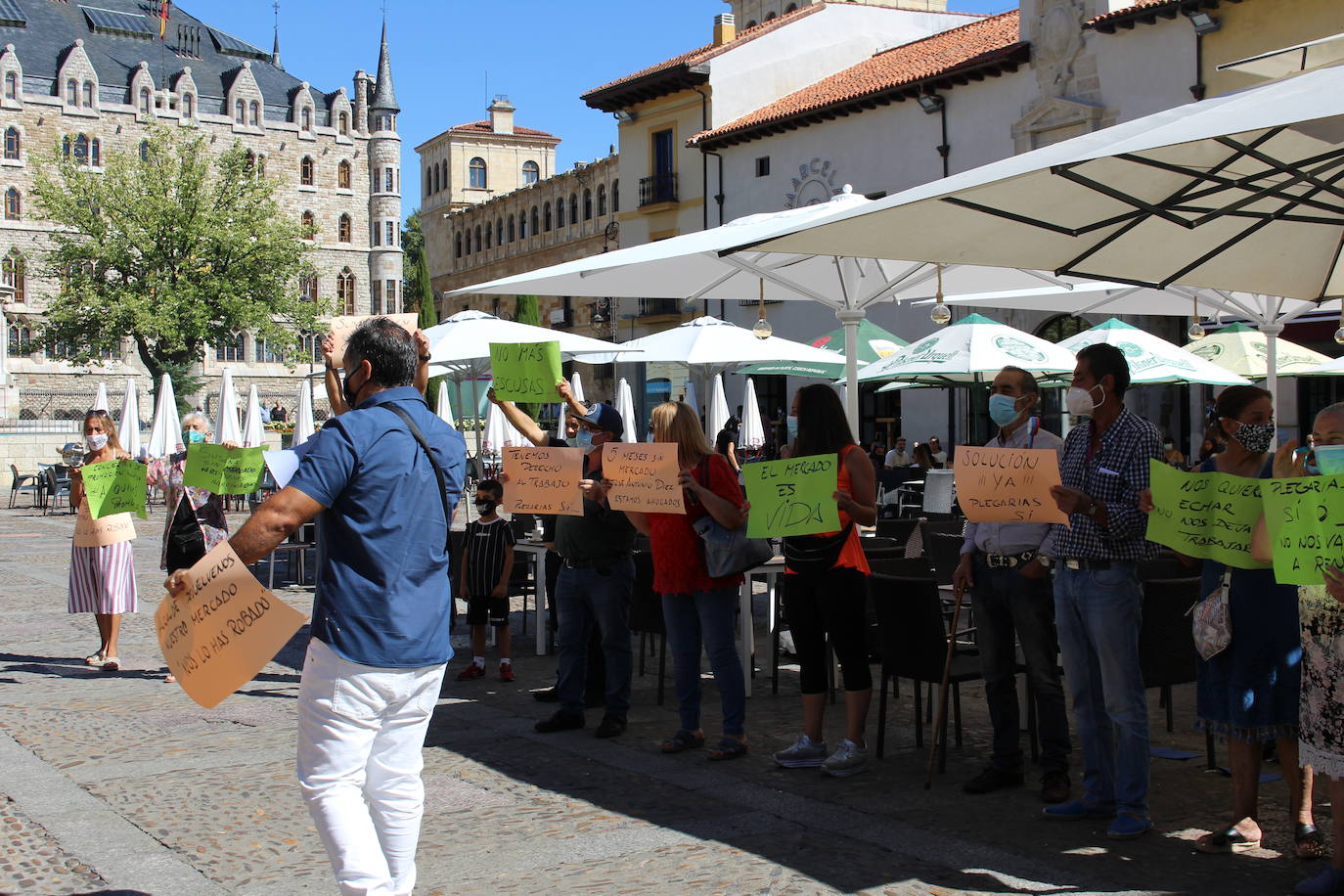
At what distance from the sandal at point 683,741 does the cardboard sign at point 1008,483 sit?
197 cm

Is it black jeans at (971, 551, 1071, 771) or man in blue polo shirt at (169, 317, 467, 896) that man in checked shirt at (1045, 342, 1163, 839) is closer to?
black jeans at (971, 551, 1071, 771)

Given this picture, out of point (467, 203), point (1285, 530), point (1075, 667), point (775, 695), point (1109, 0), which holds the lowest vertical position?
point (775, 695)

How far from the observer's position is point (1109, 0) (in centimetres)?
2456

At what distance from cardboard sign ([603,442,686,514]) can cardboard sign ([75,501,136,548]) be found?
437 centimetres

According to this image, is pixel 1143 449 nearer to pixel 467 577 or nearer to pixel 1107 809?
pixel 1107 809

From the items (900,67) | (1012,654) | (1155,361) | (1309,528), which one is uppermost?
(900,67)

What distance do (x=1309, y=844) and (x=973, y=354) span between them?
8.28 m

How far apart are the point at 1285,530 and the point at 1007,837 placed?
177cm

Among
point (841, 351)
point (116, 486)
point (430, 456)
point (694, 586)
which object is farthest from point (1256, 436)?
point (841, 351)

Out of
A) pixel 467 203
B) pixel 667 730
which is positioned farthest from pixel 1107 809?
pixel 467 203

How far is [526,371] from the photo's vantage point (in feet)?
25.8

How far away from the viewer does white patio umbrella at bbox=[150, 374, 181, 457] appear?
921 inches

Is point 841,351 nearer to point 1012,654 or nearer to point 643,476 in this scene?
point 643,476

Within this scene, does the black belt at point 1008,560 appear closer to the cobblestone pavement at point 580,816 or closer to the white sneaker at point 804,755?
the cobblestone pavement at point 580,816
